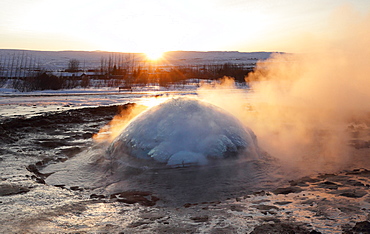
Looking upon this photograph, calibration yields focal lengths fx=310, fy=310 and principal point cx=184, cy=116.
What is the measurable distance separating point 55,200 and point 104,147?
3.07m

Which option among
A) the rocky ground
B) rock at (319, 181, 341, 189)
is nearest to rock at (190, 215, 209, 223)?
the rocky ground

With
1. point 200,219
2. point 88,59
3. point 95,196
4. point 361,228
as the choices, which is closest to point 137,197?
point 95,196

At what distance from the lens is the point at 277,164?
20.5 ft

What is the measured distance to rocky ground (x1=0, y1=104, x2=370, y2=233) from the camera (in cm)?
361

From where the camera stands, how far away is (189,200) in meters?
4.64

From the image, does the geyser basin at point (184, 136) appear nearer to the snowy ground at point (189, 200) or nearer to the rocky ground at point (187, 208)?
the snowy ground at point (189, 200)

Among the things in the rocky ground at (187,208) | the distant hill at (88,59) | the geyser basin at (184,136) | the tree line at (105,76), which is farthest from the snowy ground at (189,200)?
the distant hill at (88,59)

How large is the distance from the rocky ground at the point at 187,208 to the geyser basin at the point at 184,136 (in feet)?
4.20

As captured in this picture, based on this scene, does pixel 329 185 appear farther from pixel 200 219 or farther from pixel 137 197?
pixel 137 197

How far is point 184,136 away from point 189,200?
1828 mm

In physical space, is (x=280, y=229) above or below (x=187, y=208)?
above

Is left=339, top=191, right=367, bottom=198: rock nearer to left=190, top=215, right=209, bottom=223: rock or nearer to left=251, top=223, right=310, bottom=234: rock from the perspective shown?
left=251, top=223, right=310, bottom=234: rock

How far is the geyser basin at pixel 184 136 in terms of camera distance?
611 centimetres

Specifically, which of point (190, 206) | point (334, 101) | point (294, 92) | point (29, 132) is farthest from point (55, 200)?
point (294, 92)
